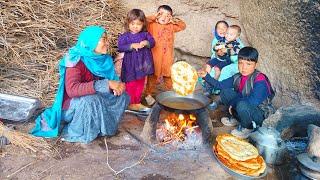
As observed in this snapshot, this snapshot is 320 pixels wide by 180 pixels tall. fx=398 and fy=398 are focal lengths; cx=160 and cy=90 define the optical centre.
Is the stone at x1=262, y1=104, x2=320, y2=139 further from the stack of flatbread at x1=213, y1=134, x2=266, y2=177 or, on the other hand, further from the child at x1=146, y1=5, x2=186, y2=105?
the child at x1=146, y1=5, x2=186, y2=105

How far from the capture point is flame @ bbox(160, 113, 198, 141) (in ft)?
14.8

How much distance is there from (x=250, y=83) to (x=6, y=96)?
3.11m

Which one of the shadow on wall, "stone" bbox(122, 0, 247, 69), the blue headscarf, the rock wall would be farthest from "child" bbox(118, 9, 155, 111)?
the shadow on wall

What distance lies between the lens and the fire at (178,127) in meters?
4.50

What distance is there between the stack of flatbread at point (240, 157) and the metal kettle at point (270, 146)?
19cm

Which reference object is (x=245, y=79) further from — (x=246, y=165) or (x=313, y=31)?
(x=246, y=165)

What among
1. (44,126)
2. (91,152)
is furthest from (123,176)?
(44,126)

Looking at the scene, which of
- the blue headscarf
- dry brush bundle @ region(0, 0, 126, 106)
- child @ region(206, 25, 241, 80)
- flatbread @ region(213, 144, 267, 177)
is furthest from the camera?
child @ region(206, 25, 241, 80)

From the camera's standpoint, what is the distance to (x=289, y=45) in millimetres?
5090

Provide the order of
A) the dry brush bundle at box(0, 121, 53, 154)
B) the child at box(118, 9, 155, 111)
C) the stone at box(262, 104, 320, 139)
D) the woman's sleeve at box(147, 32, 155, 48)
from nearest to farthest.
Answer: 1. the dry brush bundle at box(0, 121, 53, 154)
2. the stone at box(262, 104, 320, 139)
3. the child at box(118, 9, 155, 111)
4. the woman's sleeve at box(147, 32, 155, 48)

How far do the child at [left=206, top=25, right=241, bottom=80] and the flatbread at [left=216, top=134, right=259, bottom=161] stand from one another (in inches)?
70.6

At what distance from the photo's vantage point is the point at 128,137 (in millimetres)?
4672

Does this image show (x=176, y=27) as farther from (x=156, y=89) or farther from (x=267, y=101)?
(x=267, y=101)

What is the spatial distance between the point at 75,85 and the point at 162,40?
184cm
